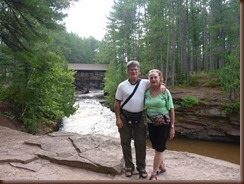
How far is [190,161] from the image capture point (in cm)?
431

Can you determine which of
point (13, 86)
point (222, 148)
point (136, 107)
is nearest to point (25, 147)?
point (136, 107)

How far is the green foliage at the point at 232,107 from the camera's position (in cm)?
1210

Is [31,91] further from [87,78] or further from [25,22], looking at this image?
[87,78]

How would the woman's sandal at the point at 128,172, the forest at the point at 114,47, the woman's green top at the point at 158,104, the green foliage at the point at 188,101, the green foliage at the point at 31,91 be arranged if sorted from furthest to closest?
the green foliage at the point at 188,101, the green foliage at the point at 31,91, the forest at the point at 114,47, the woman's sandal at the point at 128,172, the woman's green top at the point at 158,104

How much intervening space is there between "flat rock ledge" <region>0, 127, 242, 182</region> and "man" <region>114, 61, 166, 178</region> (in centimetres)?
31

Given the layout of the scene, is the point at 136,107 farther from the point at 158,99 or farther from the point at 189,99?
the point at 189,99

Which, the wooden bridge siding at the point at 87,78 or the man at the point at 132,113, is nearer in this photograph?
the man at the point at 132,113

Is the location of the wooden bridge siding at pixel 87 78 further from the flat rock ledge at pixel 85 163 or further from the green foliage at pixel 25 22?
the flat rock ledge at pixel 85 163

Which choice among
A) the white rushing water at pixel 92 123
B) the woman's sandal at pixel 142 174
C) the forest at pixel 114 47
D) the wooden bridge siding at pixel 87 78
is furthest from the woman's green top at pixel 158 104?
the wooden bridge siding at pixel 87 78

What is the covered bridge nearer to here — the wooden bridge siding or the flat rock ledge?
the wooden bridge siding

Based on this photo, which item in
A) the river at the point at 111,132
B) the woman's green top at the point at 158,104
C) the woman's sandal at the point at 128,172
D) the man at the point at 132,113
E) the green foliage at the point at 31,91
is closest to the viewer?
the woman's green top at the point at 158,104

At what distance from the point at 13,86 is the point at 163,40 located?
43.6 ft

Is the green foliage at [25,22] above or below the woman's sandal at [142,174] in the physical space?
above

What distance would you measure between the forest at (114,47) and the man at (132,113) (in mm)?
5074
